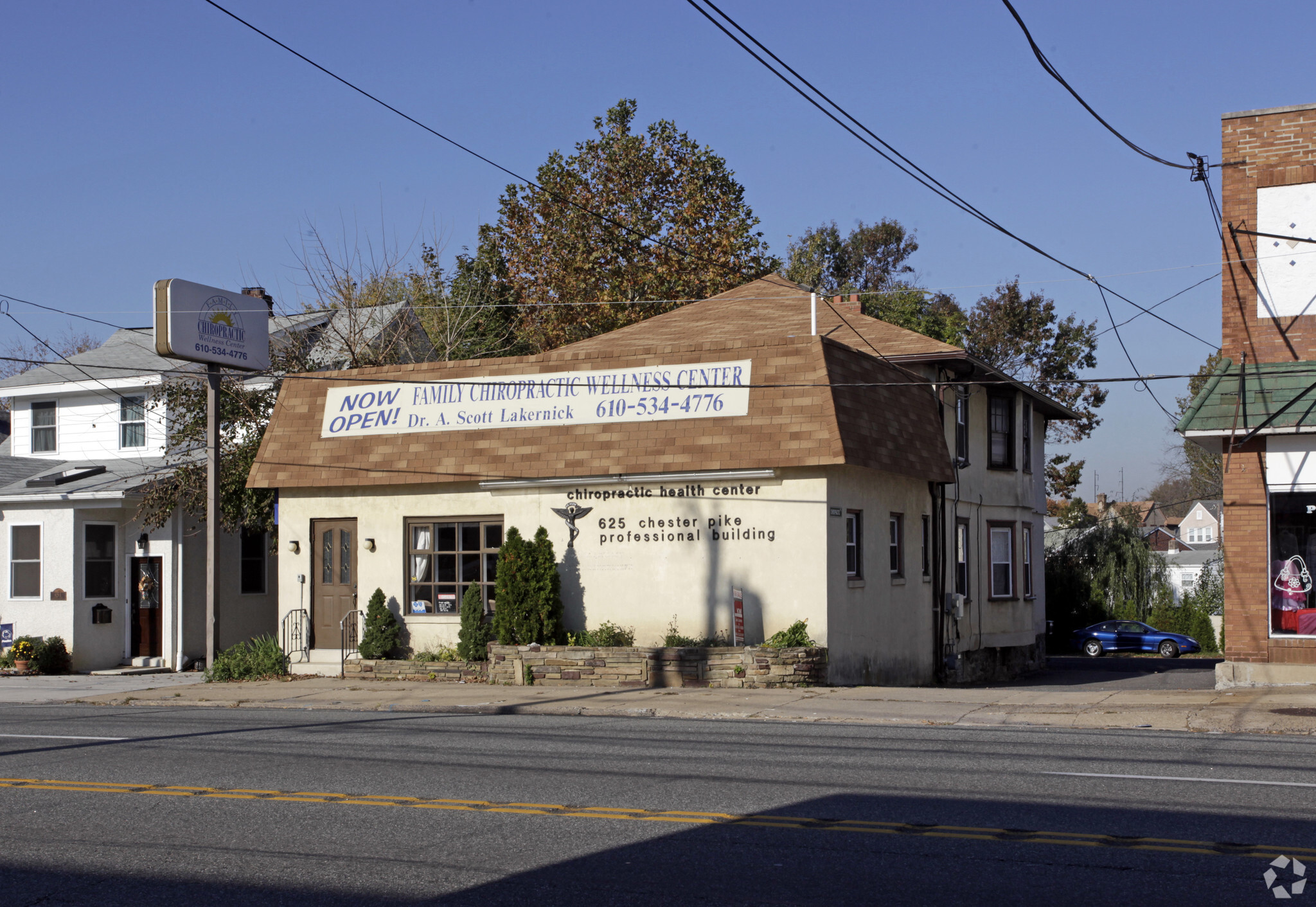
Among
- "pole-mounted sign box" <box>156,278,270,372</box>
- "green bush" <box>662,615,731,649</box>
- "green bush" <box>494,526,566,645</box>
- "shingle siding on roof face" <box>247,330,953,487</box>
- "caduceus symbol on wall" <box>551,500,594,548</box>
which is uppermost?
"pole-mounted sign box" <box>156,278,270,372</box>

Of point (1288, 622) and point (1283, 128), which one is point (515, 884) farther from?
point (1283, 128)

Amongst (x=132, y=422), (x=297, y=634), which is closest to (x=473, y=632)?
(x=297, y=634)

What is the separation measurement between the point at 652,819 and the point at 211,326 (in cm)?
1592

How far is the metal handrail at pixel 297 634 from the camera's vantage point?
2128 centimetres

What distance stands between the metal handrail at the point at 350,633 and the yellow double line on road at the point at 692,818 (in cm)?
1042

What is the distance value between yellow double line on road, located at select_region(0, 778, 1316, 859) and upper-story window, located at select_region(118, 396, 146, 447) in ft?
64.3

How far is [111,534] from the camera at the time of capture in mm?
25734

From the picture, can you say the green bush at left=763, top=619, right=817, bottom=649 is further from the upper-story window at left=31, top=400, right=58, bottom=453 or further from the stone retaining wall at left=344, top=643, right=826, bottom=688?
the upper-story window at left=31, top=400, right=58, bottom=453

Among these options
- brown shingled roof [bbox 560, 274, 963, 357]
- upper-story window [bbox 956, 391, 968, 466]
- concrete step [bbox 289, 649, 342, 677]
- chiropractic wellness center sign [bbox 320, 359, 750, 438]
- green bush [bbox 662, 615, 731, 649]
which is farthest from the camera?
upper-story window [bbox 956, 391, 968, 466]

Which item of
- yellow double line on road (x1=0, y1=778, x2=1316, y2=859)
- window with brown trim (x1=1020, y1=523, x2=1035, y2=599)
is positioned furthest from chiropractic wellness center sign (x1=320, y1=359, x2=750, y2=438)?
window with brown trim (x1=1020, y1=523, x2=1035, y2=599)

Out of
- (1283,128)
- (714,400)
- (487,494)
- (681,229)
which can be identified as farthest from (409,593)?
(681,229)

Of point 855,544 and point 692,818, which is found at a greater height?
point 855,544

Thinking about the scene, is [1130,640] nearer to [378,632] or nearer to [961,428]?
[961,428]

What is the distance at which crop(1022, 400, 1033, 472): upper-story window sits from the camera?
27406mm
